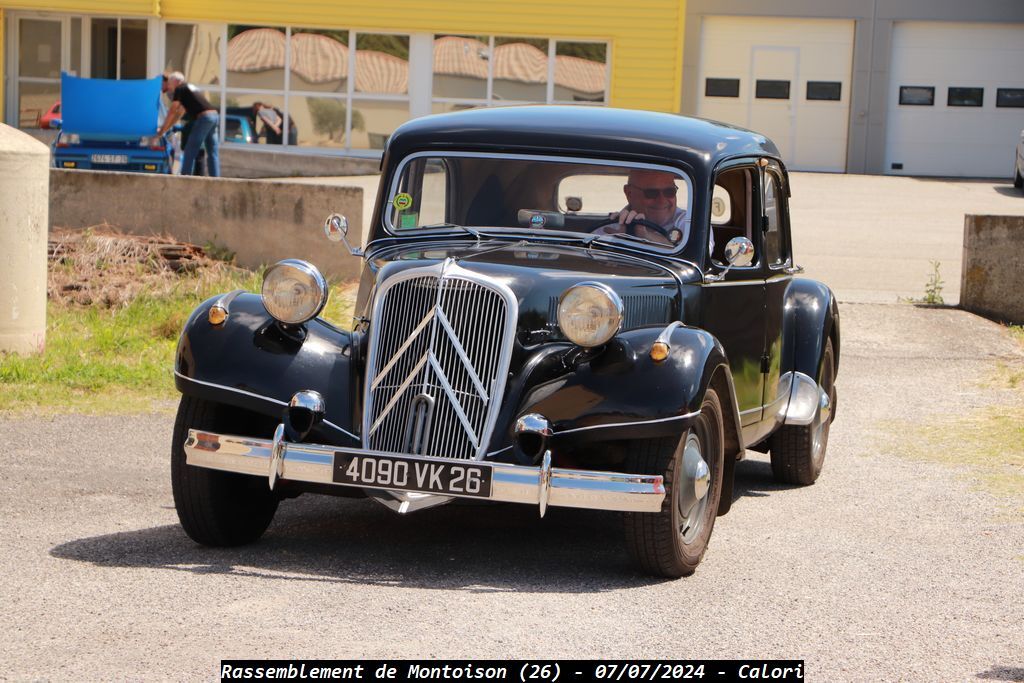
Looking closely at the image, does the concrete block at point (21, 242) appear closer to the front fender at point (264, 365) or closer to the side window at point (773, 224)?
the front fender at point (264, 365)

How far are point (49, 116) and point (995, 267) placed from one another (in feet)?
67.4

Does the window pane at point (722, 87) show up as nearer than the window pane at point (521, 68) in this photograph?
No

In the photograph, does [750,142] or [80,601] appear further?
[750,142]

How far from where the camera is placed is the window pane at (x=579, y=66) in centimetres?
2831

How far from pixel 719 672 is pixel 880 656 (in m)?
0.60

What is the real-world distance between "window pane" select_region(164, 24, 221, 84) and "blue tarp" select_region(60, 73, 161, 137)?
10.4 meters

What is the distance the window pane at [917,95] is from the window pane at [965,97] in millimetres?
328

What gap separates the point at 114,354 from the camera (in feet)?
34.0

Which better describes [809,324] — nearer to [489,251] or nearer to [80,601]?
[489,251]

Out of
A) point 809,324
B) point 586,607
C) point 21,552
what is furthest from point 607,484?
point 809,324

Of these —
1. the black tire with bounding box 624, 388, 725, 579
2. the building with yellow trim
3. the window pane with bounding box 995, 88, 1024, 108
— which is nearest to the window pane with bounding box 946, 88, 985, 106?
the window pane with bounding box 995, 88, 1024, 108

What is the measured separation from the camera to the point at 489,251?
611 cm

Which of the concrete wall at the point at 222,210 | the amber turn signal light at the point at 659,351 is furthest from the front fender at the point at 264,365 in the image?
the concrete wall at the point at 222,210

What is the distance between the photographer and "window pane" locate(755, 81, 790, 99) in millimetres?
28578
